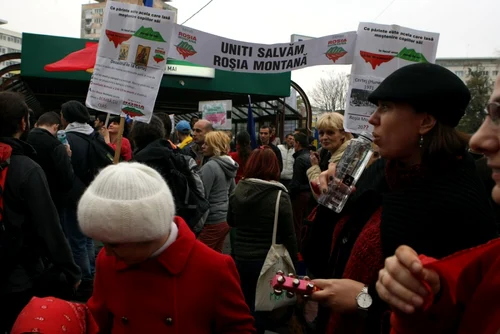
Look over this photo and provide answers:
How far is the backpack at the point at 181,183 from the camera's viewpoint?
457cm

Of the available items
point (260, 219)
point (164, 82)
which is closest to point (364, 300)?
point (260, 219)

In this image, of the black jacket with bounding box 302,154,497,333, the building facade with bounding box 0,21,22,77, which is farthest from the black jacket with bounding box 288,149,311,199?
the building facade with bounding box 0,21,22,77

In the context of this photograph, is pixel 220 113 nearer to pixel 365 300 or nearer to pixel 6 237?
pixel 6 237

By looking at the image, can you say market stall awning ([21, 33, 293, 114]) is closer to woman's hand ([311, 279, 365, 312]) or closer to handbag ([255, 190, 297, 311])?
handbag ([255, 190, 297, 311])

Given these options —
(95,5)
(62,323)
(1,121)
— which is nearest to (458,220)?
(62,323)

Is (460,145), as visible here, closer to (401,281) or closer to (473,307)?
(473,307)

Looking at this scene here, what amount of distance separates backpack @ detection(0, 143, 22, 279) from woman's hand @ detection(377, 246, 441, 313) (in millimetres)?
2415

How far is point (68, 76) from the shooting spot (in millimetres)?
16516

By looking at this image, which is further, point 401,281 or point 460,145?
point 460,145

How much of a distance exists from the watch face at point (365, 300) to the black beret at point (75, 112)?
4.88 meters

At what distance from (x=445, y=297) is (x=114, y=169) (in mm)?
1231

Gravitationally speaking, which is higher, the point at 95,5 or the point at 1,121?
the point at 95,5

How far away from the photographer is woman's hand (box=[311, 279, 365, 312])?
70.7 inches

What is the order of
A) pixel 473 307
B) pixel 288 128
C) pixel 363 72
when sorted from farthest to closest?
pixel 288 128, pixel 363 72, pixel 473 307
